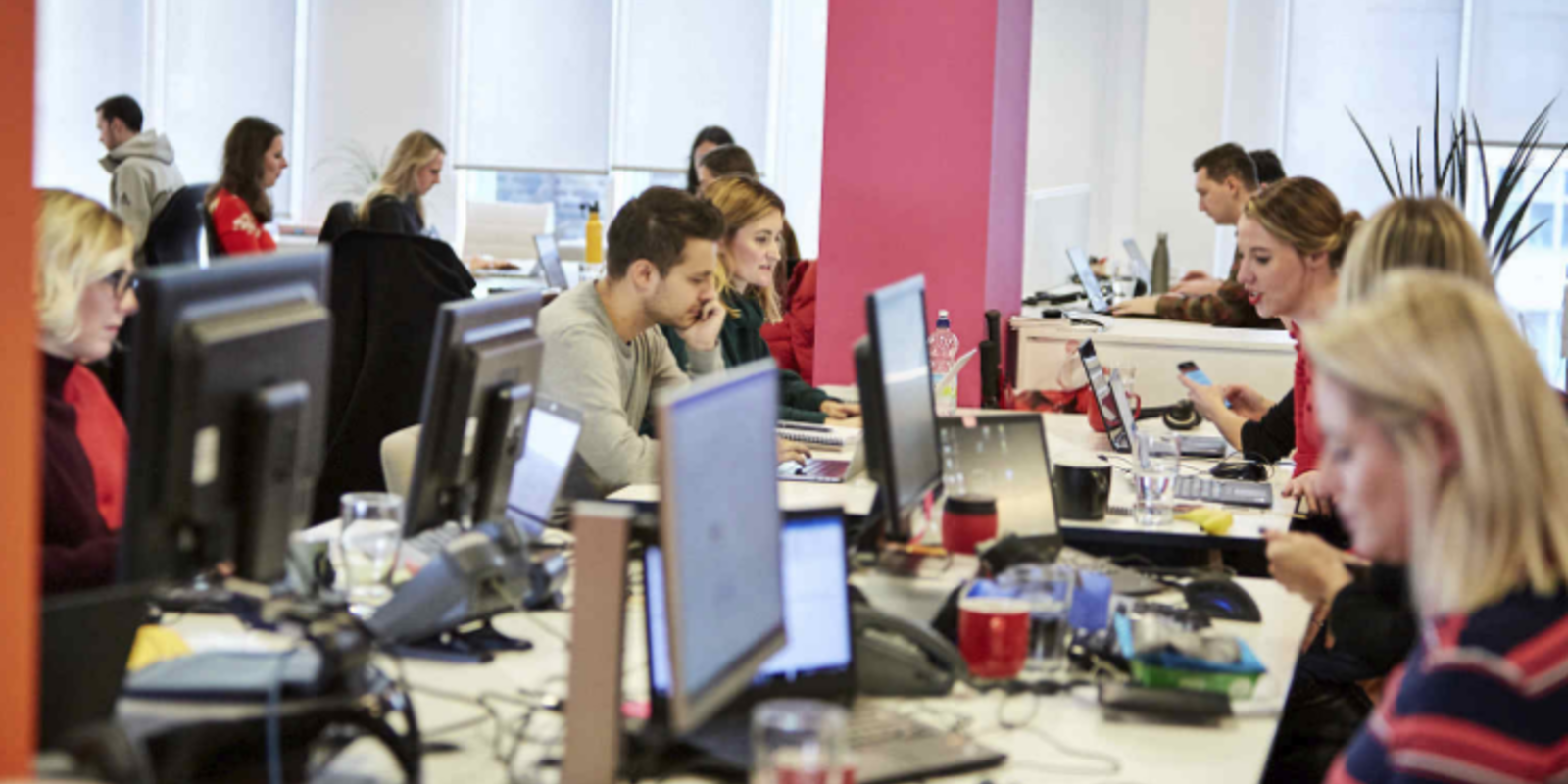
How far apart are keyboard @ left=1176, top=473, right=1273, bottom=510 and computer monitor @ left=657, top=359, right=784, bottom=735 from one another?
168 centimetres

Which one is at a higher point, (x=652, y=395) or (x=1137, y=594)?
(x=652, y=395)

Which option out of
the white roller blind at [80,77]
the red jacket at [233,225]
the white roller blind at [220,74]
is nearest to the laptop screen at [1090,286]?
the red jacket at [233,225]

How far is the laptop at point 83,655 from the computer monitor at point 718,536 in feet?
1.80

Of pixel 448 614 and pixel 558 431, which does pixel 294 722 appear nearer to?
pixel 448 614

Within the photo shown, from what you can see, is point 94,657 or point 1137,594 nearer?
point 94,657

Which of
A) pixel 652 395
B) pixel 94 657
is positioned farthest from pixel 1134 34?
pixel 94 657

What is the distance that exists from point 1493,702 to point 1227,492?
192cm

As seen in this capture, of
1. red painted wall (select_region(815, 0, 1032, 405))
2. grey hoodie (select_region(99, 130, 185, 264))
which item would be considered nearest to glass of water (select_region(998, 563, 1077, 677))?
red painted wall (select_region(815, 0, 1032, 405))

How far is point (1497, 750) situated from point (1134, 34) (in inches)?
302

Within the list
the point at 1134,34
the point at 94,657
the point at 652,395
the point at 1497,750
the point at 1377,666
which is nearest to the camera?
the point at 1497,750

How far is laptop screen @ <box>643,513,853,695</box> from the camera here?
5.63 ft

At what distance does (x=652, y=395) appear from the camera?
11.0 ft

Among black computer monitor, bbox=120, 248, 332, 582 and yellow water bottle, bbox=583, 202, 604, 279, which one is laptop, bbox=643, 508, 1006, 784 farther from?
yellow water bottle, bbox=583, 202, 604, 279

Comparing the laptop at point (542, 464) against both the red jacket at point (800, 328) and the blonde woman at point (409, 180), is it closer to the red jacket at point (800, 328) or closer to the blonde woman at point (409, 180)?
the red jacket at point (800, 328)
